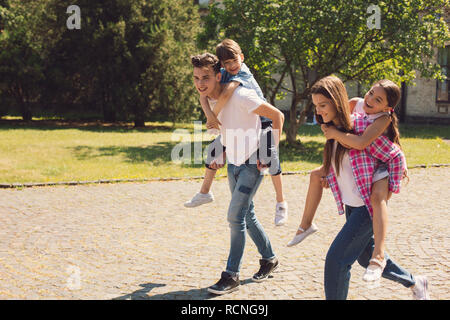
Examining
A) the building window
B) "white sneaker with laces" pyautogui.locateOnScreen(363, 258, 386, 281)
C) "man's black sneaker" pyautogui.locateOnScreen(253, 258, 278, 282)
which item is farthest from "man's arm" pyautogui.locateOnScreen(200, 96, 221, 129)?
the building window

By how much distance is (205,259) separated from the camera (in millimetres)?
5617

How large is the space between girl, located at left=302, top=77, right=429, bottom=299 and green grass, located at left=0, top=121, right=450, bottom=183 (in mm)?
8046

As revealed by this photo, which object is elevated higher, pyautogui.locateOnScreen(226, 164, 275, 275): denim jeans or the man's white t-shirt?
the man's white t-shirt

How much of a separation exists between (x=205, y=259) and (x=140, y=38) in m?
22.3

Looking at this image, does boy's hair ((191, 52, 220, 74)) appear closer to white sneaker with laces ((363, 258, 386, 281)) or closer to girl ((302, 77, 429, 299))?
girl ((302, 77, 429, 299))

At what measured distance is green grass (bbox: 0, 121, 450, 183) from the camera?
1172 centimetres

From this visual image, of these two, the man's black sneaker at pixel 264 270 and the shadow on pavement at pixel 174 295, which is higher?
the man's black sneaker at pixel 264 270

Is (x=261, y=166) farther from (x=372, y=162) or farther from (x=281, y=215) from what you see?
(x=372, y=162)

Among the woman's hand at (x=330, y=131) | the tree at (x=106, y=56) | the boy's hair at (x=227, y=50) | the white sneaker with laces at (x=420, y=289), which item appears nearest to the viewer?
the woman's hand at (x=330, y=131)

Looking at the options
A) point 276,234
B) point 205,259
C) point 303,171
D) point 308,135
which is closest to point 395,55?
point 303,171

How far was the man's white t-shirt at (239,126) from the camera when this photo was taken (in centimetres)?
421

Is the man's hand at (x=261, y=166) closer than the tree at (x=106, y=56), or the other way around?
the man's hand at (x=261, y=166)

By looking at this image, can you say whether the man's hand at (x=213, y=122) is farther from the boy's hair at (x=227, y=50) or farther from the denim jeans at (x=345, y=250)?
the denim jeans at (x=345, y=250)

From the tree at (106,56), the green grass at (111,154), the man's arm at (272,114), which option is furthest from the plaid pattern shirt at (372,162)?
the tree at (106,56)
